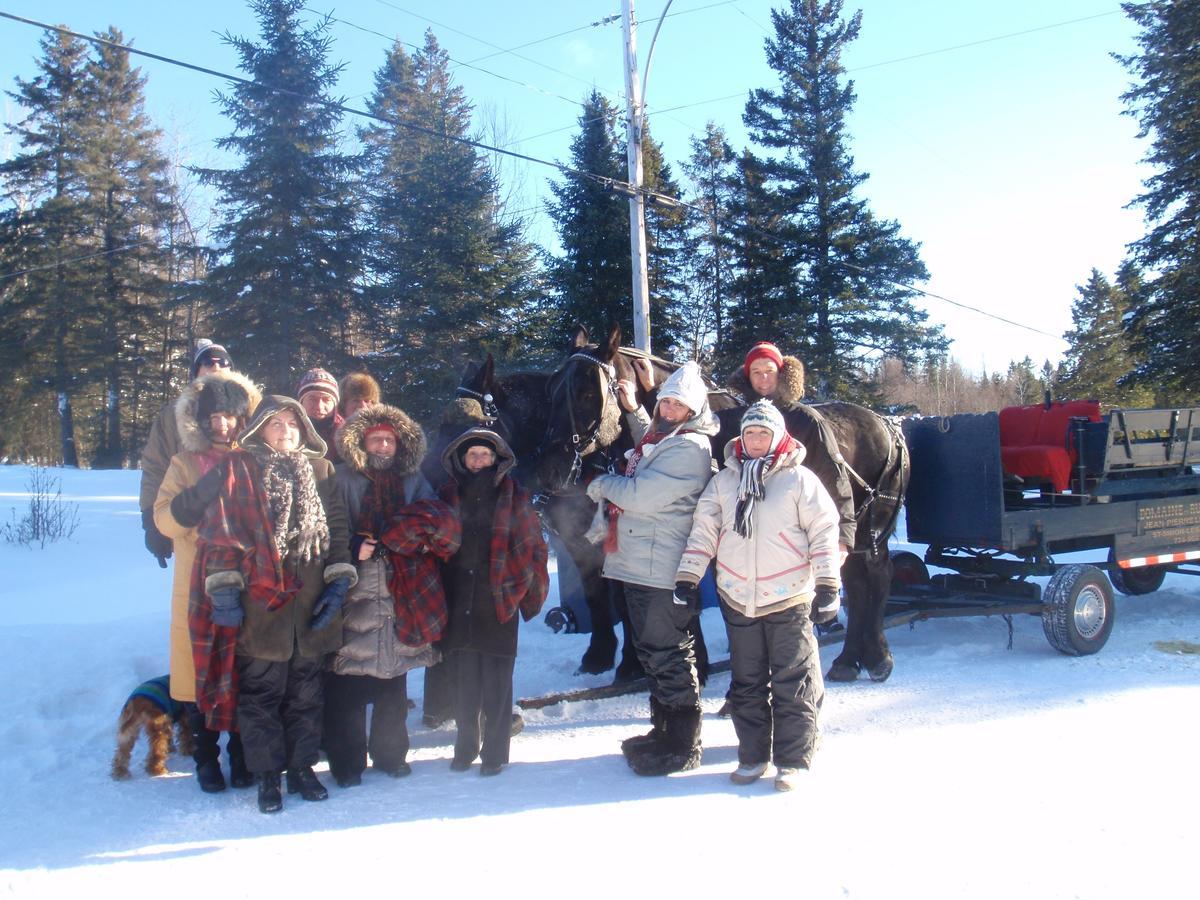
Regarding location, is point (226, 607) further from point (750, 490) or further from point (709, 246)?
point (709, 246)

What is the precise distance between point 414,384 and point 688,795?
56.4ft

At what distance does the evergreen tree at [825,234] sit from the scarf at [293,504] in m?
19.3

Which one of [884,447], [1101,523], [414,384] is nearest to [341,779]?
[884,447]

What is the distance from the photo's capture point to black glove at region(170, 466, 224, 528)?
364 centimetres

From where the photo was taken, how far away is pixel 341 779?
155 inches

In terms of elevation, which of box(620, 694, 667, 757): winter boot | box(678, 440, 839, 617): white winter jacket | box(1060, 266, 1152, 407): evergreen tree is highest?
box(1060, 266, 1152, 407): evergreen tree

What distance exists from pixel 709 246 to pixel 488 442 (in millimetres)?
24011

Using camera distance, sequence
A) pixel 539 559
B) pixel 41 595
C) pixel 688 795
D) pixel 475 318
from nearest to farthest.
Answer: pixel 688 795 → pixel 539 559 → pixel 41 595 → pixel 475 318

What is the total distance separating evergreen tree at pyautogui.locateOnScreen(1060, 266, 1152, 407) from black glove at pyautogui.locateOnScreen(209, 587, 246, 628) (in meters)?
32.1

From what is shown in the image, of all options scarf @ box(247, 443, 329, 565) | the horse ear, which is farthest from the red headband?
scarf @ box(247, 443, 329, 565)

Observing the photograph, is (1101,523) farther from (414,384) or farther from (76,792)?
(414,384)

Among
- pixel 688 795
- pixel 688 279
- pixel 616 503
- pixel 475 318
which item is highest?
pixel 688 279

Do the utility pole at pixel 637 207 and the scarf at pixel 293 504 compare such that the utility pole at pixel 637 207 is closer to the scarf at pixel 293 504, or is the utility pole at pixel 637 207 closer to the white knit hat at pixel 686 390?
the white knit hat at pixel 686 390

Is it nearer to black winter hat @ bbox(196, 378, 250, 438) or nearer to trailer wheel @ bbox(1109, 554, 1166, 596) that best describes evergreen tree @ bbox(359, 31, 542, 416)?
trailer wheel @ bbox(1109, 554, 1166, 596)
